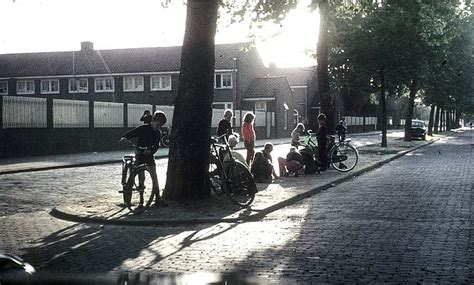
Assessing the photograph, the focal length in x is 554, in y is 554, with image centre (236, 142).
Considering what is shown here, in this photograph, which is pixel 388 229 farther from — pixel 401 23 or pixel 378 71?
pixel 378 71

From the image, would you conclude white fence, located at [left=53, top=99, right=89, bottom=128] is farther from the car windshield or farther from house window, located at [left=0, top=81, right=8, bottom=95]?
house window, located at [left=0, top=81, right=8, bottom=95]

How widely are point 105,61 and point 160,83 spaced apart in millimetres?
7208

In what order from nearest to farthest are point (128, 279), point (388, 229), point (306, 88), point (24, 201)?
1. point (128, 279)
2. point (388, 229)
3. point (24, 201)
4. point (306, 88)

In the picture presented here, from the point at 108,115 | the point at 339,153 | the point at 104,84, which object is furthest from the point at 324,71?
the point at 104,84

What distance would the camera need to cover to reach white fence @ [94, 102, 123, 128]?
2989 centimetres

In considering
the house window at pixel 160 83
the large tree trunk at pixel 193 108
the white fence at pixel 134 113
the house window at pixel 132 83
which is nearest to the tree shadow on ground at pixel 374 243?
the large tree trunk at pixel 193 108

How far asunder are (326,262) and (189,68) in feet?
16.7

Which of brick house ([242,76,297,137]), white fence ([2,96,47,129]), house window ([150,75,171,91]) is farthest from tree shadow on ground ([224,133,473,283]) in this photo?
house window ([150,75,171,91])

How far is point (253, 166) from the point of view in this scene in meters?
13.5

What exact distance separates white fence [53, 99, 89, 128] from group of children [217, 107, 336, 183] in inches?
554

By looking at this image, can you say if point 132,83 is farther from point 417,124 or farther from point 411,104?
point 411,104

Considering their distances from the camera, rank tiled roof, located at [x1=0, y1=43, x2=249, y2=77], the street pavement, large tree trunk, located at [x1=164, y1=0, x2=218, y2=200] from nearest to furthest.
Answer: the street pavement < large tree trunk, located at [x1=164, y1=0, x2=218, y2=200] < tiled roof, located at [x1=0, y1=43, x2=249, y2=77]

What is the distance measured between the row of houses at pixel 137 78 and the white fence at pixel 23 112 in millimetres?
28494

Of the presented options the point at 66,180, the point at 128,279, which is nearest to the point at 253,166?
the point at 66,180
